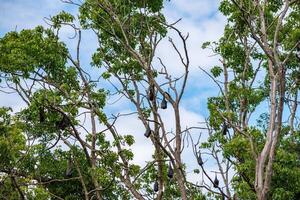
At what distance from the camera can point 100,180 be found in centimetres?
1545

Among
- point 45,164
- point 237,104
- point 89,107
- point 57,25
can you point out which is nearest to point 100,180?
point 89,107

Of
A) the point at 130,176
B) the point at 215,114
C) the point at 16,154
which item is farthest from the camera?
the point at 215,114

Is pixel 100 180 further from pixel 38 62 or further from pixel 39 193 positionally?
pixel 38 62

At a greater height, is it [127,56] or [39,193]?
[127,56]

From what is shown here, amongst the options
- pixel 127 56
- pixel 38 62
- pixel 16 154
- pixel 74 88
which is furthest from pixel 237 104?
pixel 16 154

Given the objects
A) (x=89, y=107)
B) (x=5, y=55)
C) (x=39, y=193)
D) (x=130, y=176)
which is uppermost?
(x=5, y=55)

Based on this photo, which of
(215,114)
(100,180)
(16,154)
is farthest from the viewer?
(215,114)

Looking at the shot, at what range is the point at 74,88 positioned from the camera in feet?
61.0

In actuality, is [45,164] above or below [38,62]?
below

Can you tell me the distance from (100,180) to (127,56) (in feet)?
16.3

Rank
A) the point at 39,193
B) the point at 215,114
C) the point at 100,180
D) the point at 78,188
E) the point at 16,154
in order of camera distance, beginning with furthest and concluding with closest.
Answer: the point at 78,188 → the point at 215,114 → the point at 100,180 → the point at 16,154 → the point at 39,193

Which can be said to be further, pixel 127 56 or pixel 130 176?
pixel 127 56

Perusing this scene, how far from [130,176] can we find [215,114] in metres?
3.65

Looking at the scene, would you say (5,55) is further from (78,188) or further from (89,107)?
(78,188)
